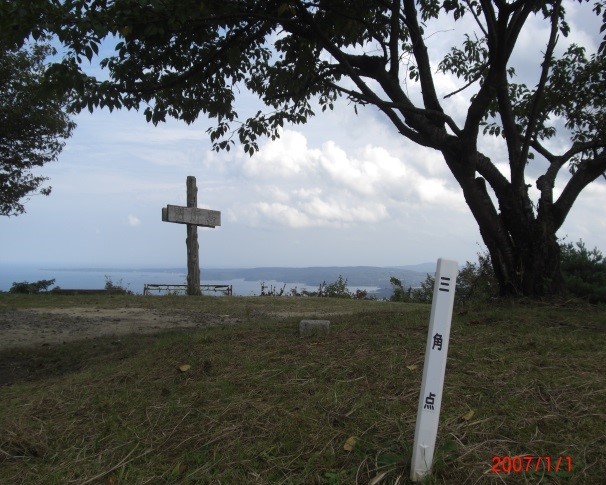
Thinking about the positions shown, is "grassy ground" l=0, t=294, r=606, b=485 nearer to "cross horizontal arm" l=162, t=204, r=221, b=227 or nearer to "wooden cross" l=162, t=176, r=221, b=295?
"cross horizontal arm" l=162, t=204, r=221, b=227

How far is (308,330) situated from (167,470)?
247 centimetres

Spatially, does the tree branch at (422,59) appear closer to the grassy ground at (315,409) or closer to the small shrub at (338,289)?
the grassy ground at (315,409)

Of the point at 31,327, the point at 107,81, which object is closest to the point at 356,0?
the point at 107,81

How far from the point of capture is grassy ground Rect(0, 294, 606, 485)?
2916mm

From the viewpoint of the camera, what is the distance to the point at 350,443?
3.04m

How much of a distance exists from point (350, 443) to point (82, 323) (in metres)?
7.46

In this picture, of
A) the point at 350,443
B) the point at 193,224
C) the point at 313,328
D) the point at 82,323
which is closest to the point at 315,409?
the point at 350,443

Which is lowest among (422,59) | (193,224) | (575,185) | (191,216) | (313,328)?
(313,328)

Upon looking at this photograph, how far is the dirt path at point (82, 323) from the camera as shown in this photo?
809 centimetres

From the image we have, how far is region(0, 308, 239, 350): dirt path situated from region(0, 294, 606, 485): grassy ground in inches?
107

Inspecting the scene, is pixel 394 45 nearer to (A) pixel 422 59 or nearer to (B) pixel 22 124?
(A) pixel 422 59

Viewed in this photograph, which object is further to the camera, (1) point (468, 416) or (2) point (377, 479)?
(1) point (468, 416)

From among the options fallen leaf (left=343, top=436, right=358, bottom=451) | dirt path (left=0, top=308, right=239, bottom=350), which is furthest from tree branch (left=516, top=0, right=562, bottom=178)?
dirt path (left=0, top=308, right=239, bottom=350)
